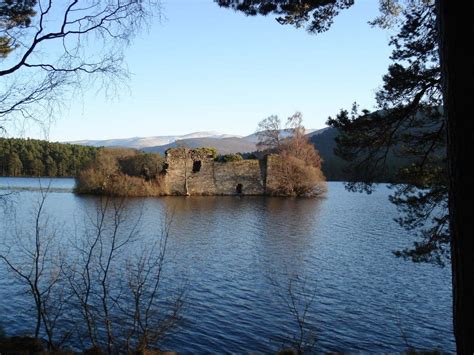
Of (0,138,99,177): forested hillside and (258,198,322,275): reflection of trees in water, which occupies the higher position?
(0,138,99,177): forested hillside

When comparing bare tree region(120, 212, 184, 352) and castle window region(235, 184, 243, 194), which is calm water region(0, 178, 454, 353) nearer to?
bare tree region(120, 212, 184, 352)

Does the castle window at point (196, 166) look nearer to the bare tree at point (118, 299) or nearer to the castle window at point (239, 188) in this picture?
the castle window at point (239, 188)

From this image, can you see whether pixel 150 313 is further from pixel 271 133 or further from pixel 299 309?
pixel 271 133

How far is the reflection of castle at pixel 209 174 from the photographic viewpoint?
146 feet

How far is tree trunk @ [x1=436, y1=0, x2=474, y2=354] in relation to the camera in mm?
3191

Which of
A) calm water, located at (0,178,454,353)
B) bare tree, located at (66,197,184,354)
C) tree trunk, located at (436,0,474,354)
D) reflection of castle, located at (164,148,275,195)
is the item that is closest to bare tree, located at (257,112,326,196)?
reflection of castle, located at (164,148,275,195)

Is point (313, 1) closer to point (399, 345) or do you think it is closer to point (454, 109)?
point (454, 109)

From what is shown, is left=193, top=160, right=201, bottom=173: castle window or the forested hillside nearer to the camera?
left=193, top=160, right=201, bottom=173: castle window

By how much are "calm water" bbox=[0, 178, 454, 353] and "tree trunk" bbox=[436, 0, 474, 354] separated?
5.59 m

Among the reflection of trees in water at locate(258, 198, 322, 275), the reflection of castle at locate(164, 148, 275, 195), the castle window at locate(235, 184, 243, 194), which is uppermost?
the reflection of castle at locate(164, 148, 275, 195)

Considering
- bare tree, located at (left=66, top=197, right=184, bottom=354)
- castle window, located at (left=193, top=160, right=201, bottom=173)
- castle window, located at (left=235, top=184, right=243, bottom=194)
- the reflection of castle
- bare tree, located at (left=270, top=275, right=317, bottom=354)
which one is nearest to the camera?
bare tree, located at (left=66, top=197, right=184, bottom=354)

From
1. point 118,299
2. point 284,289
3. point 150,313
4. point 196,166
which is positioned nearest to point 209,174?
point 196,166

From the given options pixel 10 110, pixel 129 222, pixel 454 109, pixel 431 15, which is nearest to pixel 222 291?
pixel 10 110

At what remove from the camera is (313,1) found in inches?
242
